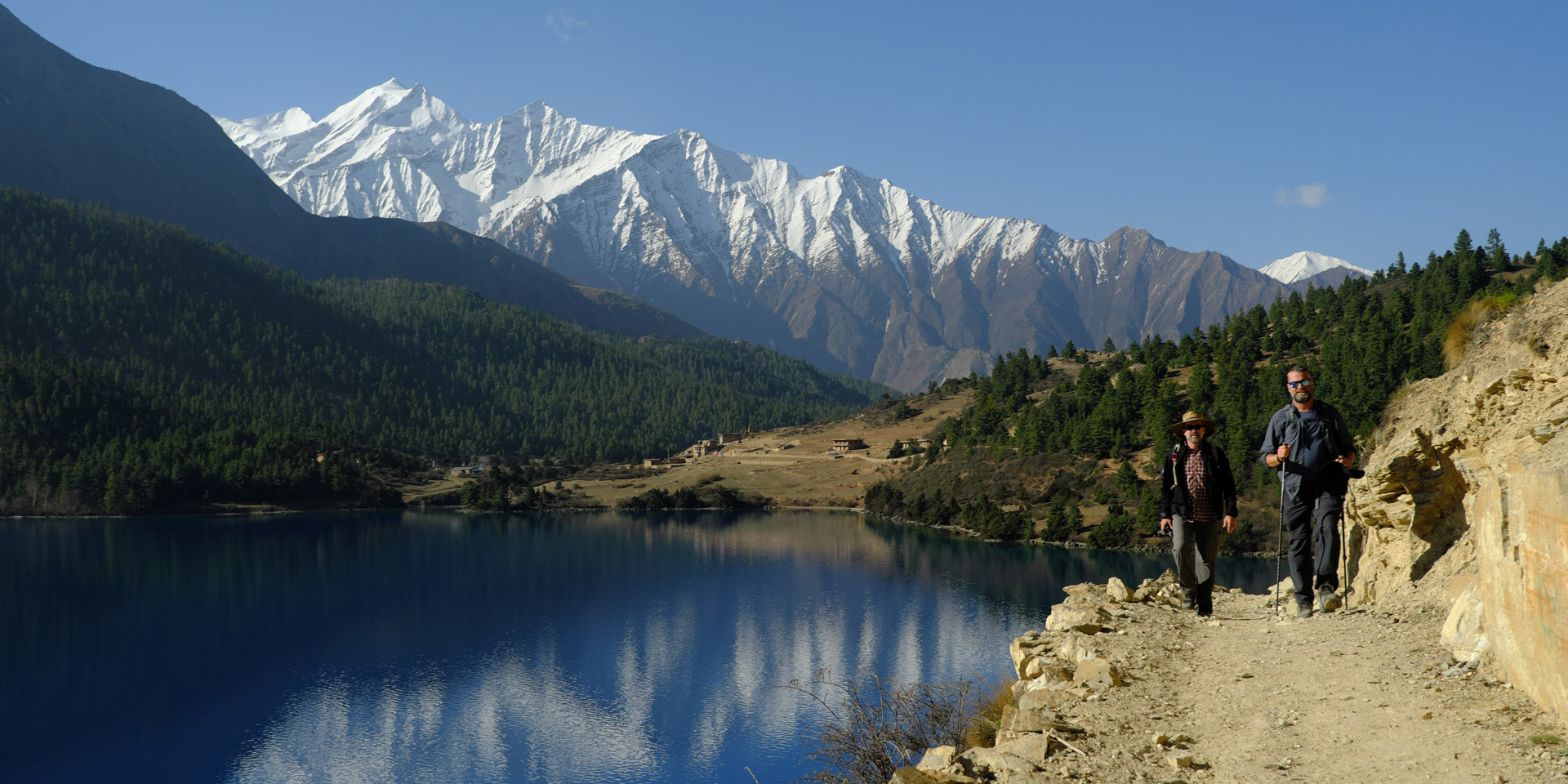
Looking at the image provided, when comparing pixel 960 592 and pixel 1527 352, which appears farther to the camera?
pixel 960 592

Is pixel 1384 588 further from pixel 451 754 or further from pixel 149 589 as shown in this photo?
pixel 149 589

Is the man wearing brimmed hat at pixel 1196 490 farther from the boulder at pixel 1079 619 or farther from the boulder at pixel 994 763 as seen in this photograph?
the boulder at pixel 994 763

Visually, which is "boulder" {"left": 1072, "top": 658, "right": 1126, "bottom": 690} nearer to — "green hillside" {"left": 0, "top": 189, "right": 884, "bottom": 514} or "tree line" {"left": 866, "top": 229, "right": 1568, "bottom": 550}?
"tree line" {"left": 866, "top": 229, "right": 1568, "bottom": 550}

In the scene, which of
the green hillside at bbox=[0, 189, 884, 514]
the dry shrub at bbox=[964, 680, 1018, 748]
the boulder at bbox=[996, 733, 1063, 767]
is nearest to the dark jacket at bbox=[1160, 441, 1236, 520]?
the dry shrub at bbox=[964, 680, 1018, 748]

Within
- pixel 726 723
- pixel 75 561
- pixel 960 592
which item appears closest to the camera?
pixel 726 723

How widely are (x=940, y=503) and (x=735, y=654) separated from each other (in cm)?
5964

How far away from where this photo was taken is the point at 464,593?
7025 centimetres

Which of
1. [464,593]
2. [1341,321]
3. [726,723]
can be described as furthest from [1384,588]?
[1341,321]

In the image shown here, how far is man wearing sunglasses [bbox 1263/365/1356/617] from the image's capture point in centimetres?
1278

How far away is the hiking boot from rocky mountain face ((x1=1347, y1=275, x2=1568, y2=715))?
49cm

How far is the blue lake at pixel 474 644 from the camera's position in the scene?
3709 cm

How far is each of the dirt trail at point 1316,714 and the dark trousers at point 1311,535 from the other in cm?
71

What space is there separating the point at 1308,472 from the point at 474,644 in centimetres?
5114

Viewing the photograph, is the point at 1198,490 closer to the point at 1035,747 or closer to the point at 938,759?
the point at 938,759
